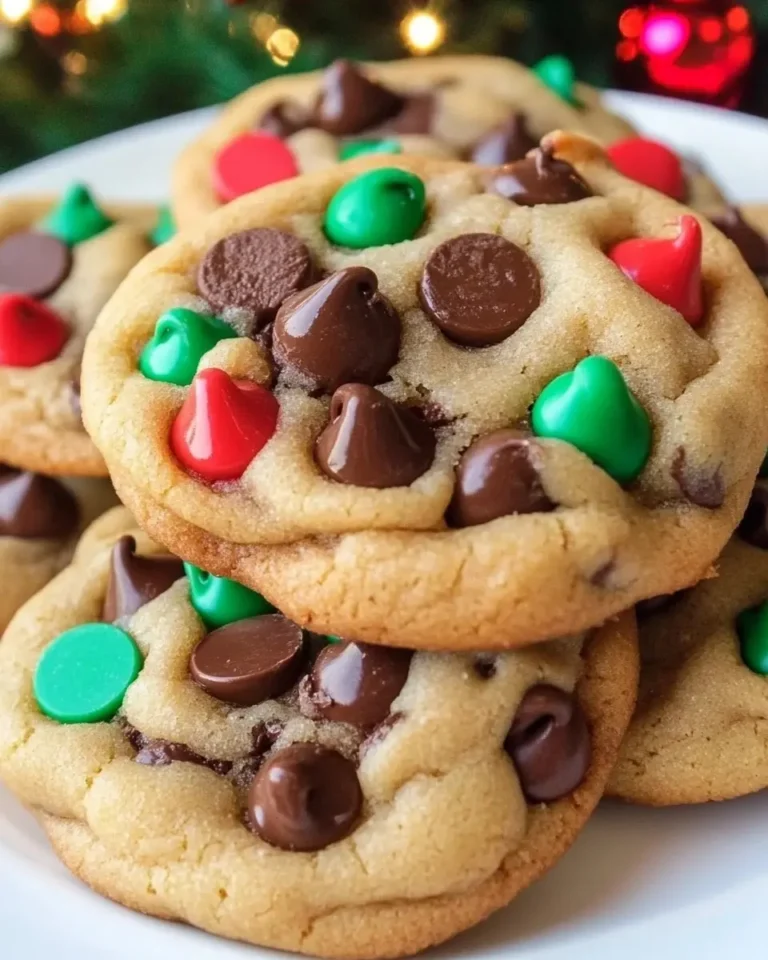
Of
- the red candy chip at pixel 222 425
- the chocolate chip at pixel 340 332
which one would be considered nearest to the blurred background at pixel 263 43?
the chocolate chip at pixel 340 332

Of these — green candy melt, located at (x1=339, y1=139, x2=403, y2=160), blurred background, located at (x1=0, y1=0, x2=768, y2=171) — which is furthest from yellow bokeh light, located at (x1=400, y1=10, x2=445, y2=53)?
green candy melt, located at (x1=339, y1=139, x2=403, y2=160)

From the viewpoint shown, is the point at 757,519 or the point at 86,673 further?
the point at 757,519

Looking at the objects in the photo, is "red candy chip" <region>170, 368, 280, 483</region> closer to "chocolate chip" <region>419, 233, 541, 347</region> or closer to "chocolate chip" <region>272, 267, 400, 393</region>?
"chocolate chip" <region>272, 267, 400, 393</region>

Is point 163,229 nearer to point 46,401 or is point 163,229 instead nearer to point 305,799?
point 46,401

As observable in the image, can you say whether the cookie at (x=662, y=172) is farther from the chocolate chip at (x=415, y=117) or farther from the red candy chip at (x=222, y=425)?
the red candy chip at (x=222, y=425)

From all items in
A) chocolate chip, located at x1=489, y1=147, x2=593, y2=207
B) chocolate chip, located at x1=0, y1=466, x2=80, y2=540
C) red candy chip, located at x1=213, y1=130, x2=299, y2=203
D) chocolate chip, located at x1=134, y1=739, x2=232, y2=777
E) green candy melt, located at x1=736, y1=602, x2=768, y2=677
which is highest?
chocolate chip, located at x1=489, y1=147, x2=593, y2=207

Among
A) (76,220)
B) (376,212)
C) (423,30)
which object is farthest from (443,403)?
(423,30)
